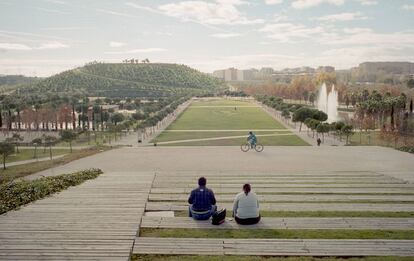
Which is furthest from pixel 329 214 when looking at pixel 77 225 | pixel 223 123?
pixel 223 123

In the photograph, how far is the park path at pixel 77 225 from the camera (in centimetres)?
852

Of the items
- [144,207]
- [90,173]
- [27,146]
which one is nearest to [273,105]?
[27,146]

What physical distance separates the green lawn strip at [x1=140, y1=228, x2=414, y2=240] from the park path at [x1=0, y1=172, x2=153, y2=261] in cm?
75

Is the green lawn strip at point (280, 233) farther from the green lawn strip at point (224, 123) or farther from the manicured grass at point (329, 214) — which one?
the green lawn strip at point (224, 123)

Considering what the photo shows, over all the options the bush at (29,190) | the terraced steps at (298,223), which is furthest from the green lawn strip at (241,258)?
the bush at (29,190)

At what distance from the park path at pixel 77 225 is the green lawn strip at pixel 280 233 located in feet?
2.47

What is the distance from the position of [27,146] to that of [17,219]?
40284mm

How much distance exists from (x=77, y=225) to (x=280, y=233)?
4.74 m

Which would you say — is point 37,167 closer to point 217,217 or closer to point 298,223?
point 217,217

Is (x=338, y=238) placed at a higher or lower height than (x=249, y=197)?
lower

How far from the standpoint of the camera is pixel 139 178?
51.7 feet

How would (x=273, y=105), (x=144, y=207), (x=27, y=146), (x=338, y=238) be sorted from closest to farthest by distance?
(x=338, y=238) → (x=144, y=207) → (x=27, y=146) → (x=273, y=105)

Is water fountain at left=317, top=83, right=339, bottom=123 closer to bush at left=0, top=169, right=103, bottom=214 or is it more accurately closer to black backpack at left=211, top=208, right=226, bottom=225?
bush at left=0, top=169, right=103, bottom=214

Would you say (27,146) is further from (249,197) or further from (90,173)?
(249,197)
